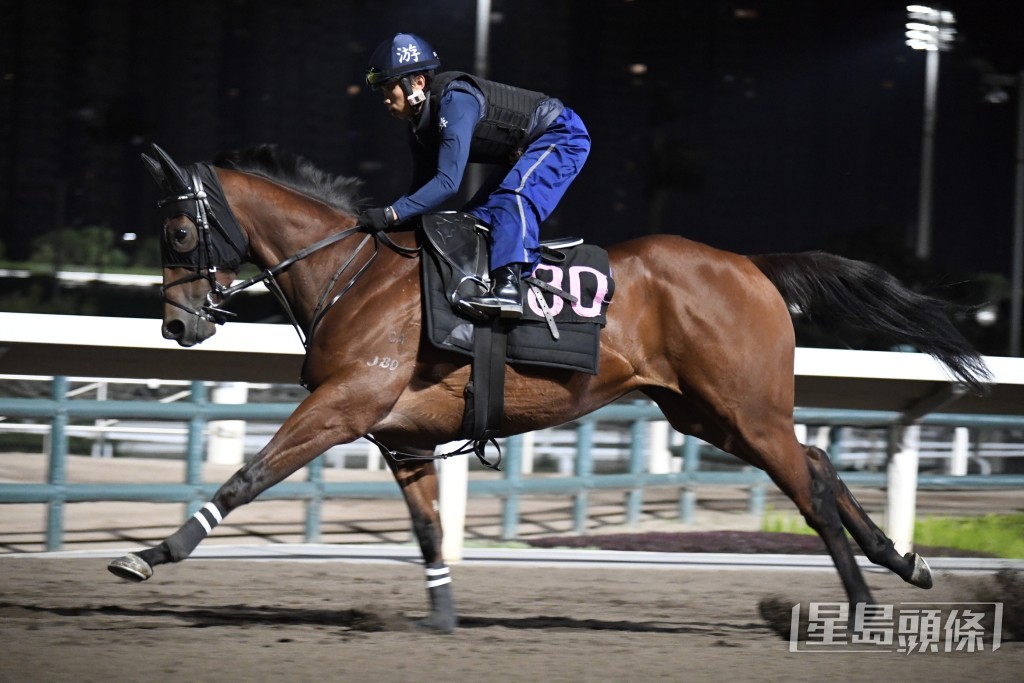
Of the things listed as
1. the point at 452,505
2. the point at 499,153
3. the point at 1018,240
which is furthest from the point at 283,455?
the point at 1018,240

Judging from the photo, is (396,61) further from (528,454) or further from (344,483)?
(528,454)

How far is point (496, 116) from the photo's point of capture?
4527 millimetres

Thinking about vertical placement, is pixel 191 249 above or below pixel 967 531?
above

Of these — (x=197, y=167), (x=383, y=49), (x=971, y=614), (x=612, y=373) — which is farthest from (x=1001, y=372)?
(x=197, y=167)

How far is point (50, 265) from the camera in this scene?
14.1 m

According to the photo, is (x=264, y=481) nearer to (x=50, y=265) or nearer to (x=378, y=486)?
(x=378, y=486)

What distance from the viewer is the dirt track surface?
3828 mm

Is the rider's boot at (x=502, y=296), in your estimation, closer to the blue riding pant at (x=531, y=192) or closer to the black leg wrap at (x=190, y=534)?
the blue riding pant at (x=531, y=192)

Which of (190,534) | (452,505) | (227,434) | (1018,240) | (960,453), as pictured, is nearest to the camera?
(190,534)

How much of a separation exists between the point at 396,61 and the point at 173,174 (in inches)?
36.8

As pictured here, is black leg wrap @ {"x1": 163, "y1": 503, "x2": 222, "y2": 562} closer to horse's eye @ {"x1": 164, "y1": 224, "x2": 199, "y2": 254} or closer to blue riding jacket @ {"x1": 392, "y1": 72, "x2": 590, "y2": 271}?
horse's eye @ {"x1": 164, "y1": 224, "x2": 199, "y2": 254}

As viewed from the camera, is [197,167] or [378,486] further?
[378,486]

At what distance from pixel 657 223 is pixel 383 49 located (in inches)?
488

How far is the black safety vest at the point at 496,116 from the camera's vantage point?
4.43 metres
